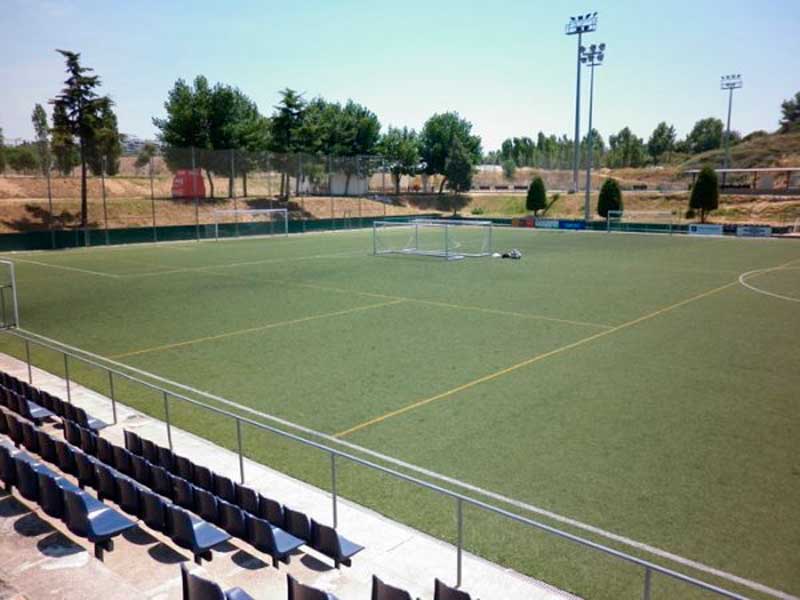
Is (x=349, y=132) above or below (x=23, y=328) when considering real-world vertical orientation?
above

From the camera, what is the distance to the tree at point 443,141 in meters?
92.6

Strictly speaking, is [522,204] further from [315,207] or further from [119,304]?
[119,304]

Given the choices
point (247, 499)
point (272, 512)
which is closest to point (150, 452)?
point (247, 499)

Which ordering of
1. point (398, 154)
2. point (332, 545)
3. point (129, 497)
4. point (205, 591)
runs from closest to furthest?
point (205, 591) < point (332, 545) < point (129, 497) < point (398, 154)

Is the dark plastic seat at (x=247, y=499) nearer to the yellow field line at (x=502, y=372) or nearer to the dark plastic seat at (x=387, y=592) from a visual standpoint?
the dark plastic seat at (x=387, y=592)

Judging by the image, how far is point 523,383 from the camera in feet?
43.1

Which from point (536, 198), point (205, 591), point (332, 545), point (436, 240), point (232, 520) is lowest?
point (436, 240)

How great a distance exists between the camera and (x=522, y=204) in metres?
85.1

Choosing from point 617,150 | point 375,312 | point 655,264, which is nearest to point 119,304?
point 375,312

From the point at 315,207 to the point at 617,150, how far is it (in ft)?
392

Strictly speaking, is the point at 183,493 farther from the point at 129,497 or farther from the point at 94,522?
the point at 94,522

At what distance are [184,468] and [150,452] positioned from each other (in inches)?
33.2

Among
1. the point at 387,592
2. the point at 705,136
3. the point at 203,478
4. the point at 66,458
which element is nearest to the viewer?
the point at 387,592

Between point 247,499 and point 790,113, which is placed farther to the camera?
point 790,113
